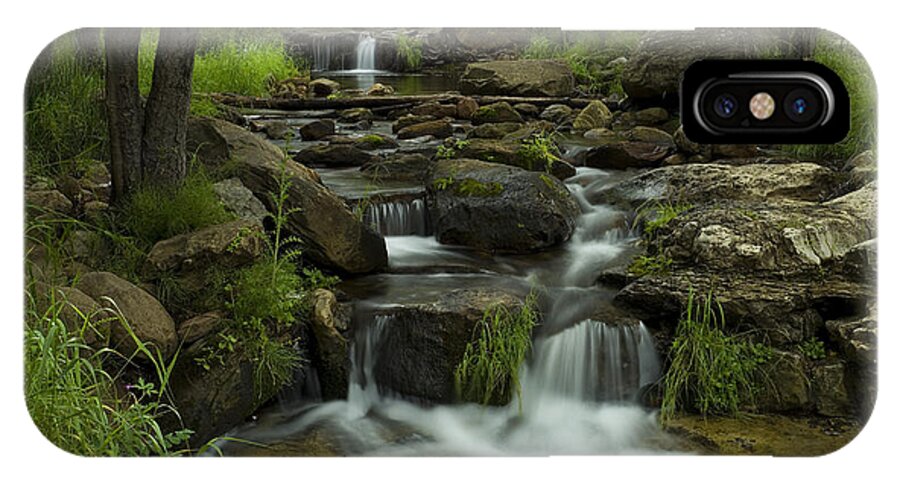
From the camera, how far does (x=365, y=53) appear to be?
2.70 metres

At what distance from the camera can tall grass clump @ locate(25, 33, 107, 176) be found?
2.54 metres

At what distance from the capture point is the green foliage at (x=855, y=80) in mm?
2514

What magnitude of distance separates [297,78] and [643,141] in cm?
95

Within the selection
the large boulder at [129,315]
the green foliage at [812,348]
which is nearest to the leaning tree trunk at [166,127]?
the large boulder at [129,315]

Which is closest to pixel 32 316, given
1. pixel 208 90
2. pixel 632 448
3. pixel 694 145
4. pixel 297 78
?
pixel 208 90

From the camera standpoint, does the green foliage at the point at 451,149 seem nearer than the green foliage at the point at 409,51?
No

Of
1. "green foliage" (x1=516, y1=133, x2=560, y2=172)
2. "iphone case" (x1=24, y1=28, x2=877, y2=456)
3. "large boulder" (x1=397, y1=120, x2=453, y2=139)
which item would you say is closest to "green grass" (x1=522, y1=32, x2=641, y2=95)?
"iphone case" (x1=24, y1=28, x2=877, y2=456)

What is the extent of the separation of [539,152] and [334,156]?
1.91ft

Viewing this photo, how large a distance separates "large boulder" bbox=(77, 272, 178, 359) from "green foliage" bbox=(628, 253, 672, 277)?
1255 mm

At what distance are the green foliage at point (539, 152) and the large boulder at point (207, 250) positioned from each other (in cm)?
Answer: 76

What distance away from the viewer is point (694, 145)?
2600 mm

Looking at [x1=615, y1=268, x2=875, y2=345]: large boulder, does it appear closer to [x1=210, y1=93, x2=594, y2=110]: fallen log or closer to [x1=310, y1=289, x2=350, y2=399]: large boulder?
[x1=210, y1=93, x2=594, y2=110]: fallen log

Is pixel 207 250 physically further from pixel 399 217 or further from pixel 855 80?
pixel 855 80

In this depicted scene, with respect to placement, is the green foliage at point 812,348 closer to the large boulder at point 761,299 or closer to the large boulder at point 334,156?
the large boulder at point 761,299
